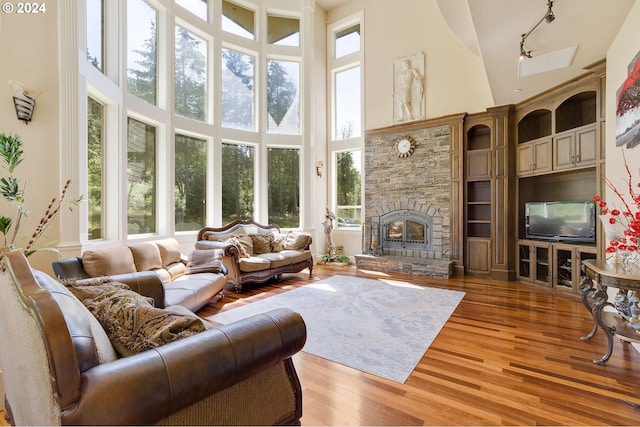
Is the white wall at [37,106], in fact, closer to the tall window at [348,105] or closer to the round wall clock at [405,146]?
the round wall clock at [405,146]

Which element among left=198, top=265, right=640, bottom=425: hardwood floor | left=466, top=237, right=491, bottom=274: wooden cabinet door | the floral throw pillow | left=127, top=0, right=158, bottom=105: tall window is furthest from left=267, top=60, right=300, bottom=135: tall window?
the floral throw pillow

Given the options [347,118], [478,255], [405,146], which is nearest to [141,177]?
[347,118]

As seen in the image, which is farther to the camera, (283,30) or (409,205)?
(283,30)

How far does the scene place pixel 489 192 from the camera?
5.51 m

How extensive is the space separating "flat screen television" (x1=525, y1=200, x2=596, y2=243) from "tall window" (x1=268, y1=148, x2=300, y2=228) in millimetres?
4431

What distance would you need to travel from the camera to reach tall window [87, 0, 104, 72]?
11.8ft

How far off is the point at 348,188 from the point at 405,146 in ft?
5.65

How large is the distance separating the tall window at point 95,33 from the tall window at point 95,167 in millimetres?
517

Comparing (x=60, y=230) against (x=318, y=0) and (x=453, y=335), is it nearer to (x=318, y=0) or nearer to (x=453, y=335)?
(x=453, y=335)

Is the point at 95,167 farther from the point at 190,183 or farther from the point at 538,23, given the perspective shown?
the point at 538,23

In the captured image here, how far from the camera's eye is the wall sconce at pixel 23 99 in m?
2.41

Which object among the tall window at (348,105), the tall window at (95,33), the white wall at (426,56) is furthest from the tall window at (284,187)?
the tall window at (95,33)

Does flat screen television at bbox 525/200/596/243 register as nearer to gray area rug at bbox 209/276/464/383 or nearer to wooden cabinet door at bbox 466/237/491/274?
wooden cabinet door at bbox 466/237/491/274

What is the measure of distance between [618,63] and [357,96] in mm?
4736
